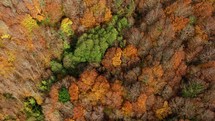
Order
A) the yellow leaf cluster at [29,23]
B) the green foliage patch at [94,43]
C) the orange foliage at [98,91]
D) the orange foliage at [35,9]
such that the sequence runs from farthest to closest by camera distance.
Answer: the green foliage patch at [94,43], the orange foliage at [98,91], the yellow leaf cluster at [29,23], the orange foliage at [35,9]

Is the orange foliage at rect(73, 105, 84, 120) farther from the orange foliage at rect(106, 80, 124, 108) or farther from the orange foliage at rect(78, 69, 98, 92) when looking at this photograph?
the orange foliage at rect(106, 80, 124, 108)

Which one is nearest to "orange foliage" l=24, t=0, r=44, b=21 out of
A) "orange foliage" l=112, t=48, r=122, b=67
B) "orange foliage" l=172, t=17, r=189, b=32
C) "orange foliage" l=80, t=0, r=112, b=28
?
"orange foliage" l=80, t=0, r=112, b=28

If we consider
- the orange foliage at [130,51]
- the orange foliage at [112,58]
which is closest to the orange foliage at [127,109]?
the orange foliage at [112,58]

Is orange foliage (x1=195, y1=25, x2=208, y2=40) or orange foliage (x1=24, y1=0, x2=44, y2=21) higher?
orange foliage (x1=24, y1=0, x2=44, y2=21)

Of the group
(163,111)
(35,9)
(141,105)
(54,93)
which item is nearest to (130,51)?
Answer: (141,105)

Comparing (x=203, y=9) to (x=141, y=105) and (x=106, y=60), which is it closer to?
(x=106, y=60)

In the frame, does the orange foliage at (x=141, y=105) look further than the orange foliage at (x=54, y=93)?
No

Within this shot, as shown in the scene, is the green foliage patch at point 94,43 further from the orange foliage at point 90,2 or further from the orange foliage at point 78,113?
the orange foliage at point 78,113
